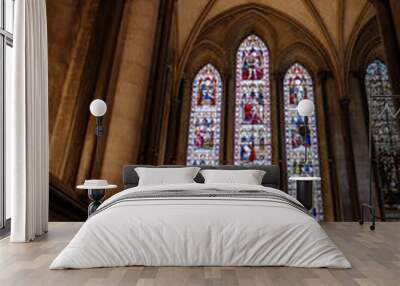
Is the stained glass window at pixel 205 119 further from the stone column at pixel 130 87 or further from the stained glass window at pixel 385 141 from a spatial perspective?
the stone column at pixel 130 87

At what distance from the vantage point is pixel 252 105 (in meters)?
14.2

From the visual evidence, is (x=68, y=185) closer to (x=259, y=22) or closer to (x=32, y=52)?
(x=32, y=52)

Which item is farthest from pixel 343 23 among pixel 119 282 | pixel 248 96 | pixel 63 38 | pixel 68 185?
pixel 119 282

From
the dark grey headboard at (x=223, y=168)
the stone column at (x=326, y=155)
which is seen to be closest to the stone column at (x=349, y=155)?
the stone column at (x=326, y=155)

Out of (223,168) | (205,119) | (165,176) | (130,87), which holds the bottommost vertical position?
(165,176)

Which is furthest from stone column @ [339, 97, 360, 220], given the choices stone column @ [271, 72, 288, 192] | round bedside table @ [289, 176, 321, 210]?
round bedside table @ [289, 176, 321, 210]

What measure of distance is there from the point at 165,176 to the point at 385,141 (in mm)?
10540

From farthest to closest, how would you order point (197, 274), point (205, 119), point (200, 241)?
point (205, 119) < point (200, 241) < point (197, 274)

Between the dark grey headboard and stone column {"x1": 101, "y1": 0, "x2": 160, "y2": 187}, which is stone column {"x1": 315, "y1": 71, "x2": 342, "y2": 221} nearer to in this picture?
stone column {"x1": 101, "y1": 0, "x2": 160, "y2": 187}

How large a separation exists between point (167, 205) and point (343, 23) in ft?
39.4

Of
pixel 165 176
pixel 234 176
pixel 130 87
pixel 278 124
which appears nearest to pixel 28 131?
pixel 165 176

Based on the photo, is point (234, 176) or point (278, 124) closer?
point (234, 176)

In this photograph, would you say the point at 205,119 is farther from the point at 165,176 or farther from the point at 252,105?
the point at 165,176

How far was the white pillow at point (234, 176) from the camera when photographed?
4758 mm
